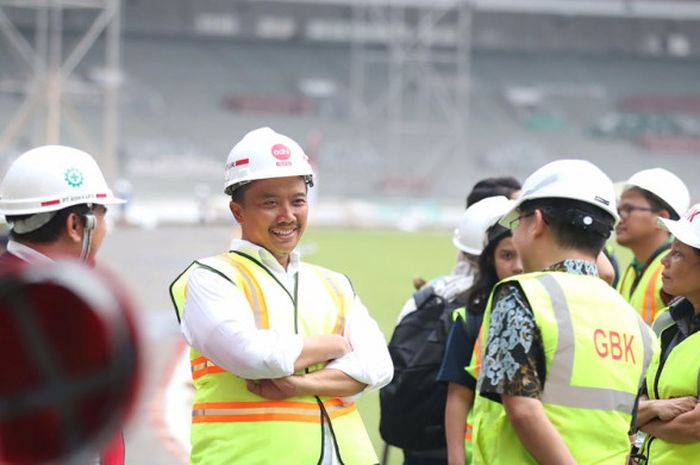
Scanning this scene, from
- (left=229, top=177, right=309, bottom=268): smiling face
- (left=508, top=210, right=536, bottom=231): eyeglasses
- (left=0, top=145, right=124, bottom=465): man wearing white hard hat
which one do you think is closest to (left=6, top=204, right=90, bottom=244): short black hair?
(left=0, top=145, right=124, bottom=465): man wearing white hard hat

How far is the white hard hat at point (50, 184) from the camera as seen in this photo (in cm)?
310

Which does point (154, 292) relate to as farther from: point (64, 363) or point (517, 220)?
point (64, 363)

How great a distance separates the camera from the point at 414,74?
47.0 m

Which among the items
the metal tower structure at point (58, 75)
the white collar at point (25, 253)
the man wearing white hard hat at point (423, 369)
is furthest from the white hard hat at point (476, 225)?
the metal tower structure at point (58, 75)

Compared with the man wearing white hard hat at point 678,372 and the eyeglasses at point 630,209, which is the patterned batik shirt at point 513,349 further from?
the eyeglasses at point 630,209

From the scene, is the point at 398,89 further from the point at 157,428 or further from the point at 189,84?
the point at 157,428

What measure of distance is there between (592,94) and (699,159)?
5.54 meters

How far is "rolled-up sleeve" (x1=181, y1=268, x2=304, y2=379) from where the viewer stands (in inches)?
116

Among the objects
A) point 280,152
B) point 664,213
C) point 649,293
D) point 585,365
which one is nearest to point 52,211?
point 280,152

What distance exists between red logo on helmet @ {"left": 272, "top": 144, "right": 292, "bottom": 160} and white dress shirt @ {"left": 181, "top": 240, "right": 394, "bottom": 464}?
262mm

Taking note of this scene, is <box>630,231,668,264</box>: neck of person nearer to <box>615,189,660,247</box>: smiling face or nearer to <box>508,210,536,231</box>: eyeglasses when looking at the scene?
<box>615,189,660,247</box>: smiling face

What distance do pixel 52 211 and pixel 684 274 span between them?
1896mm

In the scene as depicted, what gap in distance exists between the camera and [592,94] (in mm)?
51312

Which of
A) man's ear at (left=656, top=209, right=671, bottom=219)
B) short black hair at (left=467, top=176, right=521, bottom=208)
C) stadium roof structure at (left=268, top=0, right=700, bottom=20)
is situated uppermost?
stadium roof structure at (left=268, top=0, right=700, bottom=20)
